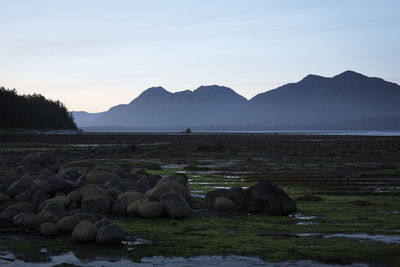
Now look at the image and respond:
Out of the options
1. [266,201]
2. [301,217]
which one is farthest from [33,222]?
[301,217]

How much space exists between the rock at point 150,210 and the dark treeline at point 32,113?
99.9 metres

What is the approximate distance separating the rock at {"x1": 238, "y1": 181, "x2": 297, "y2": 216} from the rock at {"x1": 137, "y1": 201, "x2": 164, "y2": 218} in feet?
7.45

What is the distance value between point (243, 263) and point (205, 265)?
64 cm

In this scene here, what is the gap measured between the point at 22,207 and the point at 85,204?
1.56 m

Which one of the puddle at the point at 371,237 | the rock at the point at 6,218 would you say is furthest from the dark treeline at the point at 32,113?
the puddle at the point at 371,237

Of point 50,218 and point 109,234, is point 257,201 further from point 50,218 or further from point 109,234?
point 50,218

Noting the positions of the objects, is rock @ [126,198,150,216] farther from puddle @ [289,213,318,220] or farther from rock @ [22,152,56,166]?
rock @ [22,152,56,166]

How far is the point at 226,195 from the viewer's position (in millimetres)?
14305

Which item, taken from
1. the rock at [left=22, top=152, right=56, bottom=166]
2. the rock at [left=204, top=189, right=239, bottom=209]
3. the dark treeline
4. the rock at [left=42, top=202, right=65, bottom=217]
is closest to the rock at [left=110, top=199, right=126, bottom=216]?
the rock at [left=42, top=202, right=65, bottom=217]

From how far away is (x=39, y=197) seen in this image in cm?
1431

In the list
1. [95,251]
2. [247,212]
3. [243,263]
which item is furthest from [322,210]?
[95,251]

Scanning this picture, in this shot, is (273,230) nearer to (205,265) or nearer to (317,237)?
(317,237)

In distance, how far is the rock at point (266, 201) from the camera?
1310 cm

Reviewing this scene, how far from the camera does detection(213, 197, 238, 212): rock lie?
13.8 m
